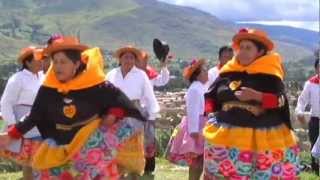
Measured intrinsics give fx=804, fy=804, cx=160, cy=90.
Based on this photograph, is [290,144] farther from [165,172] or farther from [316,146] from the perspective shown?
[165,172]

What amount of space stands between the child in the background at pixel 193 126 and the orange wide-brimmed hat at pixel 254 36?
2.58 metres

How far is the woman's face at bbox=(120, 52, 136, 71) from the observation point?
35.4 ft

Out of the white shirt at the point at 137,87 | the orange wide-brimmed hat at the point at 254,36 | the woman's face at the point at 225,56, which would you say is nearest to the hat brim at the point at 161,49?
the white shirt at the point at 137,87

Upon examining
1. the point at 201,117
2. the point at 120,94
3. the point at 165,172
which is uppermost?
the point at 120,94

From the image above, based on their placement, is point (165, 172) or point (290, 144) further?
point (165, 172)

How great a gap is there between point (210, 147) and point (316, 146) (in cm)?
424

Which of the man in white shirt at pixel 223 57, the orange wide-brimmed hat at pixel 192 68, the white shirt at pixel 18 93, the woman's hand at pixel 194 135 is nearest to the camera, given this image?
the white shirt at pixel 18 93

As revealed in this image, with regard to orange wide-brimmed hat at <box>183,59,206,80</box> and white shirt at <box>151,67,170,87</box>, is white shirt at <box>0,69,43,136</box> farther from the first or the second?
white shirt at <box>151,67,170,87</box>

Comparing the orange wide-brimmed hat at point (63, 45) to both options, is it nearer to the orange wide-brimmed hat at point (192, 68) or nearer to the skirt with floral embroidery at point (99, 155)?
the skirt with floral embroidery at point (99, 155)

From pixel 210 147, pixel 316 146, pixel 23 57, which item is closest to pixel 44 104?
pixel 210 147

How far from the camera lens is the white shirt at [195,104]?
980 centimetres

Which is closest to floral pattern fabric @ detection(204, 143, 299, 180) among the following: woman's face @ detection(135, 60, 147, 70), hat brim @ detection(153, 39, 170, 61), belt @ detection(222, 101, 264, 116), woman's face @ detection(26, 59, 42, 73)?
belt @ detection(222, 101, 264, 116)

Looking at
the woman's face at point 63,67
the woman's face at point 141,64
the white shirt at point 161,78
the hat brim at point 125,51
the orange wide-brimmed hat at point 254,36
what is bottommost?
the white shirt at point 161,78

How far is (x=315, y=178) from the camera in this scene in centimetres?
1157
